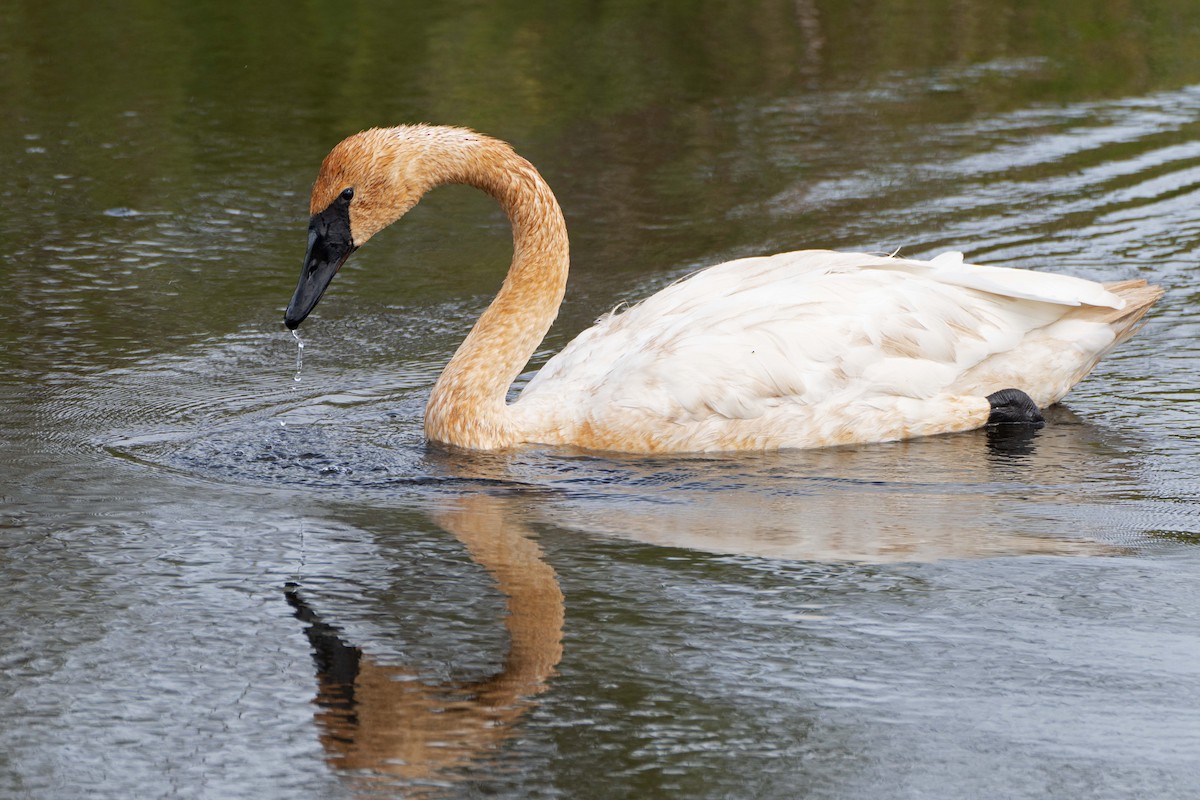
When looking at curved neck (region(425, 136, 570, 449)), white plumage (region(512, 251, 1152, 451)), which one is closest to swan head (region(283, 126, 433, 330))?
curved neck (region(425, 136, 570, 449))

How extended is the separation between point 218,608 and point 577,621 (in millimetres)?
1068

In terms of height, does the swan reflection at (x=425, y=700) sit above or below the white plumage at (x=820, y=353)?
below

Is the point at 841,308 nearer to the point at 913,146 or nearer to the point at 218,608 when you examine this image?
the point at 218,608

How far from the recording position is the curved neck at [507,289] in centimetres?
753

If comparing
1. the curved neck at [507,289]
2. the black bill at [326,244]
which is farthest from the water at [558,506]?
the black bill at [326,244]

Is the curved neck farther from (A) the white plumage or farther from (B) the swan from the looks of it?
(A) the white plumage

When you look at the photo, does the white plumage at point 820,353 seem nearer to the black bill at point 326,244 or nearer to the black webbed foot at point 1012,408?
the black webbed foot at point 1012,408

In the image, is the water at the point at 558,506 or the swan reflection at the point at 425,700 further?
the water at the point at 558,506

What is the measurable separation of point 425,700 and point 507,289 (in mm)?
3359

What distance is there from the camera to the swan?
24.0 ft

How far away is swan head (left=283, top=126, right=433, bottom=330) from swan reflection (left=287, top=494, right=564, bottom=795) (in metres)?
2.19

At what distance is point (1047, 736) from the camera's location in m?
4.50

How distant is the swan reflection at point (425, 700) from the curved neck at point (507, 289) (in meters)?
1.93

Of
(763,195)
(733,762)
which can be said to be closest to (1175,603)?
(733,762)
